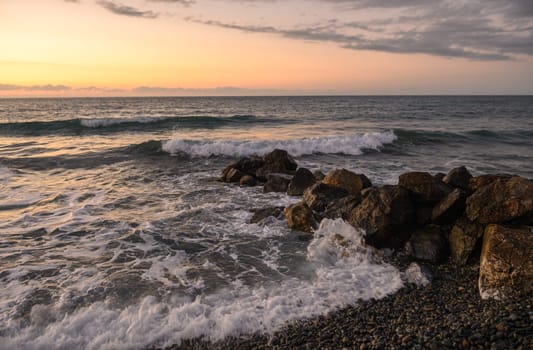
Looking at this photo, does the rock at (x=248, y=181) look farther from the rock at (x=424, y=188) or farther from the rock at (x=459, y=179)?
the rock at (x=459, y=179)

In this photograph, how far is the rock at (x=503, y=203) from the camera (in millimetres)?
5797

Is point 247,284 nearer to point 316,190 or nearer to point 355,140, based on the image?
point 316,190

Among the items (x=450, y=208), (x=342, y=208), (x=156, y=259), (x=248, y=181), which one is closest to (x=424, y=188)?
(x=450, y=208)

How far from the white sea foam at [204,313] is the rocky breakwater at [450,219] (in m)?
0.93

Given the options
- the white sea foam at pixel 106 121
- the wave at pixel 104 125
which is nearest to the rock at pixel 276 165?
the wave at pixel 104 125

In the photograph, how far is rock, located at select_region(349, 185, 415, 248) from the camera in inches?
265

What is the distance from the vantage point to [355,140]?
69.3 ft

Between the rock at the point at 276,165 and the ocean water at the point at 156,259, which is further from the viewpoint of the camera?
the rock at the point at 276,165

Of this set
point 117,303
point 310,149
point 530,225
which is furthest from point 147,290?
point 310,149

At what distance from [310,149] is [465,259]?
45.3ft

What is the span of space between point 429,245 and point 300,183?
471 cm

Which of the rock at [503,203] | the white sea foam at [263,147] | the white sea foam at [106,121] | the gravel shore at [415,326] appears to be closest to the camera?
the gravel shore at [415,326]

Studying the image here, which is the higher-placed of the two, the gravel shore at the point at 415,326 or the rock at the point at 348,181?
the rock at the point at 348,181

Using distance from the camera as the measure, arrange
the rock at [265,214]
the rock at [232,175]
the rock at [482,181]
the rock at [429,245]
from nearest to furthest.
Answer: the rock at [429,245], the rock at [482,181], the rock at [265,214], the rock at [232,175]
